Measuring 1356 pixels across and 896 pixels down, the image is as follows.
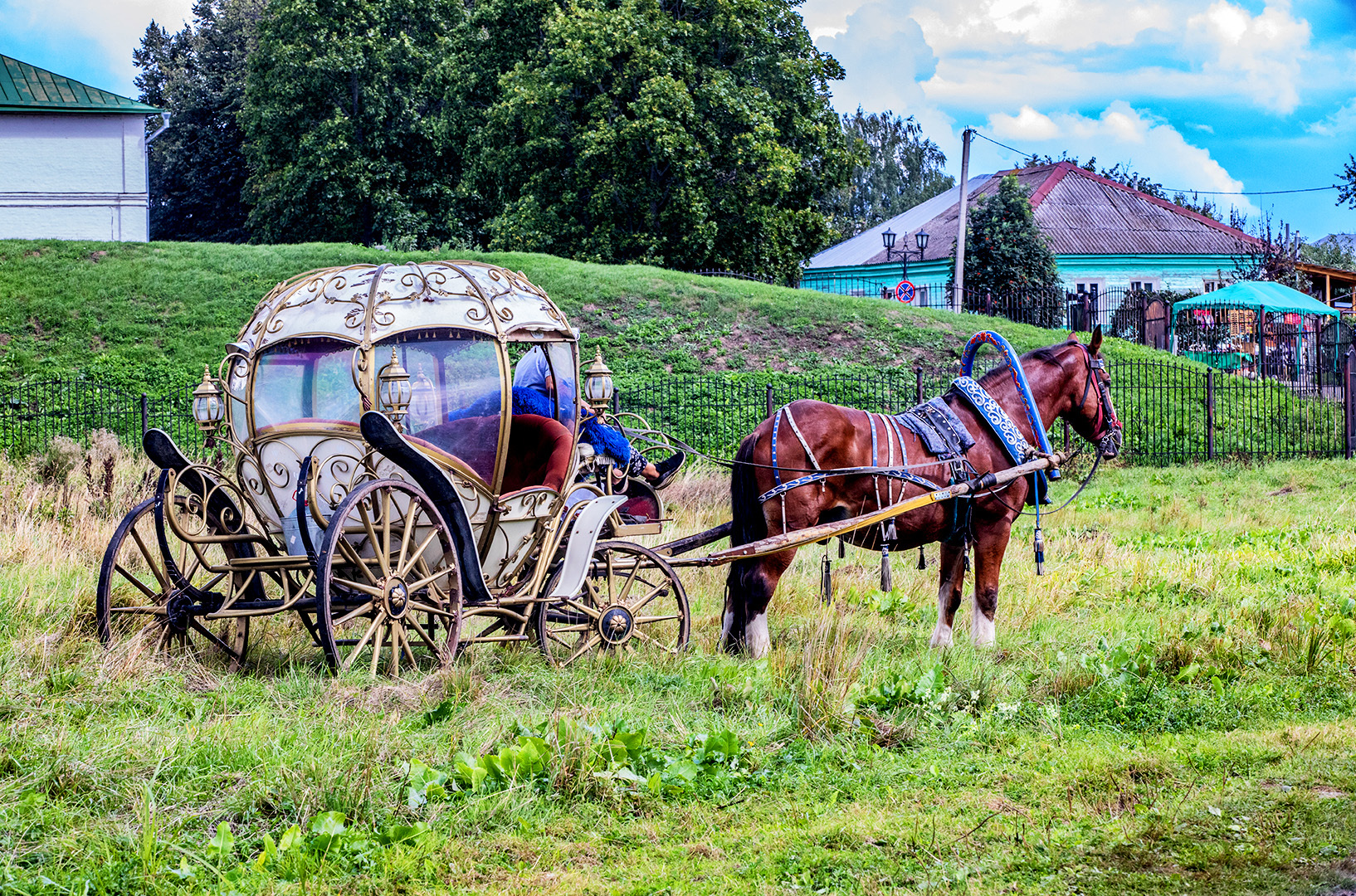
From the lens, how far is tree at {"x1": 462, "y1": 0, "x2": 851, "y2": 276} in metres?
29.2

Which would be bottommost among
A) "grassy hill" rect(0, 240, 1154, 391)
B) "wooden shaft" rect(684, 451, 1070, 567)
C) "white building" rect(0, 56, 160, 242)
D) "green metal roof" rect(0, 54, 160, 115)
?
"wooden shaft" rect(684, 451, 1070, 567)

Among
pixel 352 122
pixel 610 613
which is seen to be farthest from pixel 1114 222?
pixel 610 613

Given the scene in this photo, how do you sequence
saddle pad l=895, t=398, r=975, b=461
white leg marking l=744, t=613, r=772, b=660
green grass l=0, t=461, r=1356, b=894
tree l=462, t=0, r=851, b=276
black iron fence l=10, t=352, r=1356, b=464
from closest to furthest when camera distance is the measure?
green grass l=0, t=461, r=1356, b=894
white leg marking l=744, t=613, r=772, b=660
saddle pad l=895, t=398, r=975, b=461
black iron fence l=10, t=352, r=1356, b=464
tree l=462, t=0, r=851, b=276

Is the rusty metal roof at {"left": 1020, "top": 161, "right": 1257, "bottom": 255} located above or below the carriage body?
above

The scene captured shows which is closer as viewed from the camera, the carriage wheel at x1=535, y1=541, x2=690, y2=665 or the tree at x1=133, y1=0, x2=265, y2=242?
the carriage wheel at x1=535, y1=541, x2=690, y2=665

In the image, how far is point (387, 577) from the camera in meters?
6.03

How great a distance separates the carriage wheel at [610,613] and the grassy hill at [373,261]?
14.0 m

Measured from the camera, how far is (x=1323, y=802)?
4.90 m

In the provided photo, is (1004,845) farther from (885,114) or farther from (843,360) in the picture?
(885,114)

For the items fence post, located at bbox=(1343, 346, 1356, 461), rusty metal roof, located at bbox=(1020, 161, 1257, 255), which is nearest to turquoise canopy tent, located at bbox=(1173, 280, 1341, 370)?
fence post, located at bbox=(1343, 346, 1356, 461)

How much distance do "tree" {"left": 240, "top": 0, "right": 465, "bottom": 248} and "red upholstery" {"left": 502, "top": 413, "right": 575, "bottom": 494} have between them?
27.3m

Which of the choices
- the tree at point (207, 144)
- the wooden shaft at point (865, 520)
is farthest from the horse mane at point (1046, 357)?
the tree at point (207, 144)

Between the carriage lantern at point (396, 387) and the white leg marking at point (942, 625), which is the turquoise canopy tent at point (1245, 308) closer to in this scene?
the white leg marking at point (942, 625)

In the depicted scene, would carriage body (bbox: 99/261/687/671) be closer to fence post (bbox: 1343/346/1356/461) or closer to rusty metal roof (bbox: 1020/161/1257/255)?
fence post (bbox: 1343/346/1356/461)
